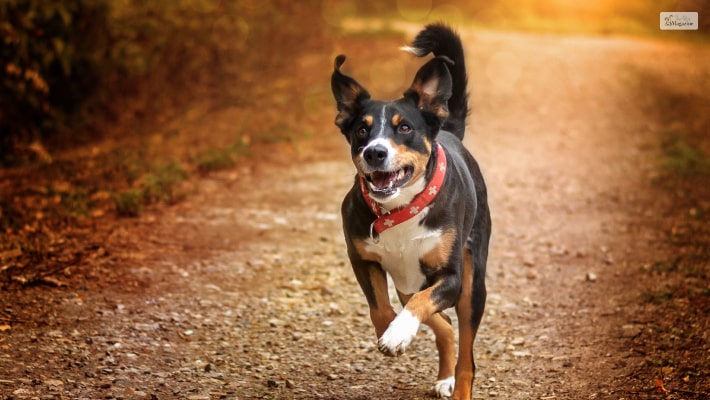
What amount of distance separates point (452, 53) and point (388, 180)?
1.58m

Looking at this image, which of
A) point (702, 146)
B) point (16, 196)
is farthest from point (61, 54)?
point (702, 146)

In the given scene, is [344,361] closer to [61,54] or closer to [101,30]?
[61,54]

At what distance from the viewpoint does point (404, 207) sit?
465 centimetres

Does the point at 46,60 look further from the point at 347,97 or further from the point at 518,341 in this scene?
the point at 518,341

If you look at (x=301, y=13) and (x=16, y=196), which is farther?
(x=301, y=13)

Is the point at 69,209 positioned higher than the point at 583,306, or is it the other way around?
the point at 69,209

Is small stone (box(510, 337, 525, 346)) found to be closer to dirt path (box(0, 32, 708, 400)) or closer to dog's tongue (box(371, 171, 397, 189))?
dirt path (box(0, 32, 708, 400))

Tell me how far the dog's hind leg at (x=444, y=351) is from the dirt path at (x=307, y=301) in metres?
0.16

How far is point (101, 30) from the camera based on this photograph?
11.8 m

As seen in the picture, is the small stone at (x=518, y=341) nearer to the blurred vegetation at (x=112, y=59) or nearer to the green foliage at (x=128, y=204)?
the green foliage at (x=128, y=204)

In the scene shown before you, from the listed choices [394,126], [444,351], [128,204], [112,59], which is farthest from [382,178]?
[112,59]

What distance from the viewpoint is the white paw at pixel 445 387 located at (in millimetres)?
5211

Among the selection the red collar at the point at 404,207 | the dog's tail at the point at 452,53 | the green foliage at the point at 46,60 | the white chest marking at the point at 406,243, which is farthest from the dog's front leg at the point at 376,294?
the green foliage at the point at 46,60

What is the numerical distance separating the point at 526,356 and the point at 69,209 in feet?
17.0
